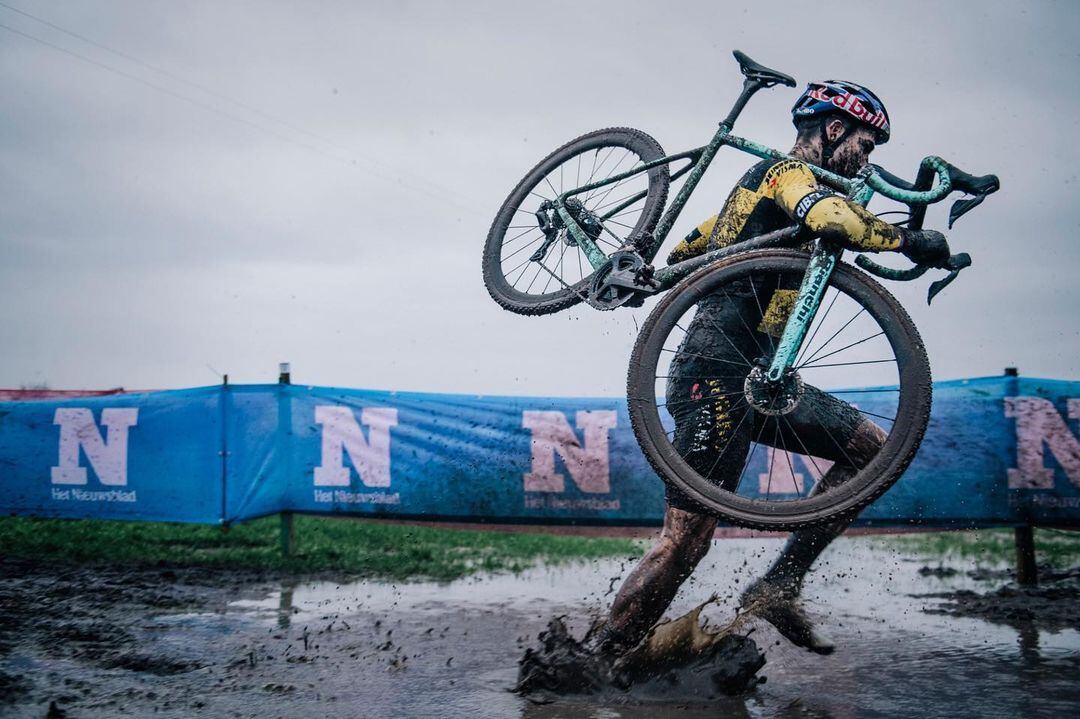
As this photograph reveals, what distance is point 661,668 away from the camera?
457 cm

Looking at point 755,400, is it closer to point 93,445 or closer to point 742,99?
point 742,99

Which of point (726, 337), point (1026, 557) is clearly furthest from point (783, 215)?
point (1026, 557)

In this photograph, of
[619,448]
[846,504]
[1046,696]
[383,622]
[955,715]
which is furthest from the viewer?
[619,448]

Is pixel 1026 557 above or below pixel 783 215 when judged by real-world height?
below

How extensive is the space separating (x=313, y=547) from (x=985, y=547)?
6971 mm

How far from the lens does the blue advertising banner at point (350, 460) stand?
8.92 m

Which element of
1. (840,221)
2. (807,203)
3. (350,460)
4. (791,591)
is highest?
(807,203)

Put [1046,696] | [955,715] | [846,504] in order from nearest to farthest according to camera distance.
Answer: [846,504]
[955,715]
[1046,696]

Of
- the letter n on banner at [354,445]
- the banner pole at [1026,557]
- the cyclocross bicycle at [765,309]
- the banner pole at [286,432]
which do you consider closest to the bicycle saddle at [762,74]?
the cyclocross bicycle at [765,309]

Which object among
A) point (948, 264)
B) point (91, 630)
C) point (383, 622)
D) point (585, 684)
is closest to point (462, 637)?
point (383, 622)

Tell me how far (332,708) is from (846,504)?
243 cm

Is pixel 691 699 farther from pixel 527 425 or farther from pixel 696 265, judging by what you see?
pixel 527 425

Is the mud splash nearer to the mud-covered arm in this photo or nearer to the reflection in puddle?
the reflection in puddle

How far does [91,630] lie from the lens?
578 cm
